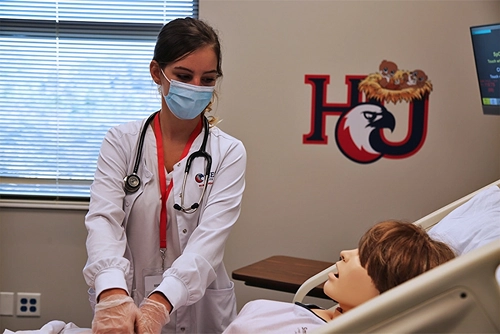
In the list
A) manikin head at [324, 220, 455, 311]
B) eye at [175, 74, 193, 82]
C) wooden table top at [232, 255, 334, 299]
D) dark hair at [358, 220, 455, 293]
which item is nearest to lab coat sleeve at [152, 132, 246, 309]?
eye at [175, 74, 193, 82]

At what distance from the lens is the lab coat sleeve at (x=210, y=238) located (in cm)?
161

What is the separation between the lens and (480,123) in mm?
3234

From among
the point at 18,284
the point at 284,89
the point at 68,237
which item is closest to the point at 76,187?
the point at 68,237

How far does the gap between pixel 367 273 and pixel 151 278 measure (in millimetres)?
783

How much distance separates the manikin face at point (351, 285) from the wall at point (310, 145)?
183 cm

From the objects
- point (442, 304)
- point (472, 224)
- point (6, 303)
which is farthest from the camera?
point (6, 303)

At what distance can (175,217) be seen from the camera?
6.15 ft

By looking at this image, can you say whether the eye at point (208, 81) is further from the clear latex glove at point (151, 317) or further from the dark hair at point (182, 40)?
the clear latex glove at point (151, 317)

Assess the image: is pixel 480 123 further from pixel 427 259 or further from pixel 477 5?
pixel 427 259

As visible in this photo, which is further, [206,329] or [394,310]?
[206,329]

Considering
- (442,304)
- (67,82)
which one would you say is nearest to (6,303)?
(67,82)

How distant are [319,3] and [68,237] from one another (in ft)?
6.03

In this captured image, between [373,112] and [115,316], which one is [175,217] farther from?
[373,112]

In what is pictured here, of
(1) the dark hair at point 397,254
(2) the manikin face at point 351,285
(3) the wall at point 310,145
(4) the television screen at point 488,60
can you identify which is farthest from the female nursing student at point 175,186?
(4) the television screen at point 488,60
